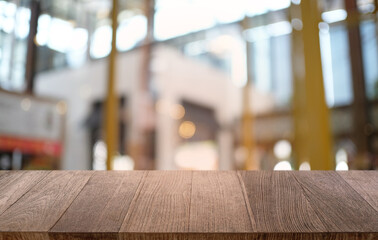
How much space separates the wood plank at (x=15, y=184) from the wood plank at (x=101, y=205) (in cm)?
13

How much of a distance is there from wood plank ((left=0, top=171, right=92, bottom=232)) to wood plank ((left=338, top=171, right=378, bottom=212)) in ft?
1.86

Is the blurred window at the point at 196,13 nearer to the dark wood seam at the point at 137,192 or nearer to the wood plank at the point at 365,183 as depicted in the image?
the wood plank at the point at 365,183

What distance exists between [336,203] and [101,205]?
1.44 ft

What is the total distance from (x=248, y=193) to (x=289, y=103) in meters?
3.38

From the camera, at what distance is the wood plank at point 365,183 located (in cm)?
84

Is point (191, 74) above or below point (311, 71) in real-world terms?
above

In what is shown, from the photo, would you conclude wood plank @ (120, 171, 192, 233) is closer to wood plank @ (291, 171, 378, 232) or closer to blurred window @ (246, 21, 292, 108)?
wood plank @ (291, 171, 378, 232)

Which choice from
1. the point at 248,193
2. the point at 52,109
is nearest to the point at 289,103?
the point at 52,109

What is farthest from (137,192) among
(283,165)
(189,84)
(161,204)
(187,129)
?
(189,84)

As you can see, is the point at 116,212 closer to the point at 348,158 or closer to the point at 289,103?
the point at 348,158

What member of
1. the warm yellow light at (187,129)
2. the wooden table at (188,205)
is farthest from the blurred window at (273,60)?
the wooden table at (188,205)

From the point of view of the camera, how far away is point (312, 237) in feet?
2.30

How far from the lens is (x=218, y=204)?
80 centimetres

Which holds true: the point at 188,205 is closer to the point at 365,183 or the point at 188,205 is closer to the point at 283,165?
the point at 365,183
